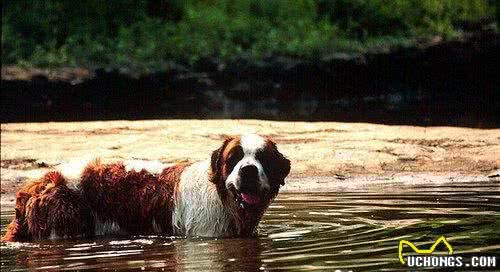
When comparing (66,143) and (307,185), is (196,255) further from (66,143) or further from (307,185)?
(66,143)

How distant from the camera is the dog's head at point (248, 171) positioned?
362 inches

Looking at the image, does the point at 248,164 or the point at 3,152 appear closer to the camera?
the point at 248,164

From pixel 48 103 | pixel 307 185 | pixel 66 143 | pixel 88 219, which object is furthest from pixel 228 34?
pixel 88 219

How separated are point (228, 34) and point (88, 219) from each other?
2169 centimetres

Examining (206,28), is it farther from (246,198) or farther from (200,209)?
(246,198)

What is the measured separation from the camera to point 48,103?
26.3 m

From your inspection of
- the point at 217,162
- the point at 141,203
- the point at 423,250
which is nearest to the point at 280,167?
the point at 217,162

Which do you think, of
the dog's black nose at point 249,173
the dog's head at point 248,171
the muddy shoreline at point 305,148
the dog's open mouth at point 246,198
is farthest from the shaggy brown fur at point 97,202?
the muddy shoreline at point 305,148

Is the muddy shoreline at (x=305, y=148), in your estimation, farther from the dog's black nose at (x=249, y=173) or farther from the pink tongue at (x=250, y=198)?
the dog's black nose at (x=249, y=173)

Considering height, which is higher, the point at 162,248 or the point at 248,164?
the point at 248,164

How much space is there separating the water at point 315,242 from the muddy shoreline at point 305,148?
2.39 m

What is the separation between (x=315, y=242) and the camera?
8.89 meters

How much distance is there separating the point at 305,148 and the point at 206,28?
16776 mm

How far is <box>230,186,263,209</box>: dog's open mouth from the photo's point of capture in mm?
9344
